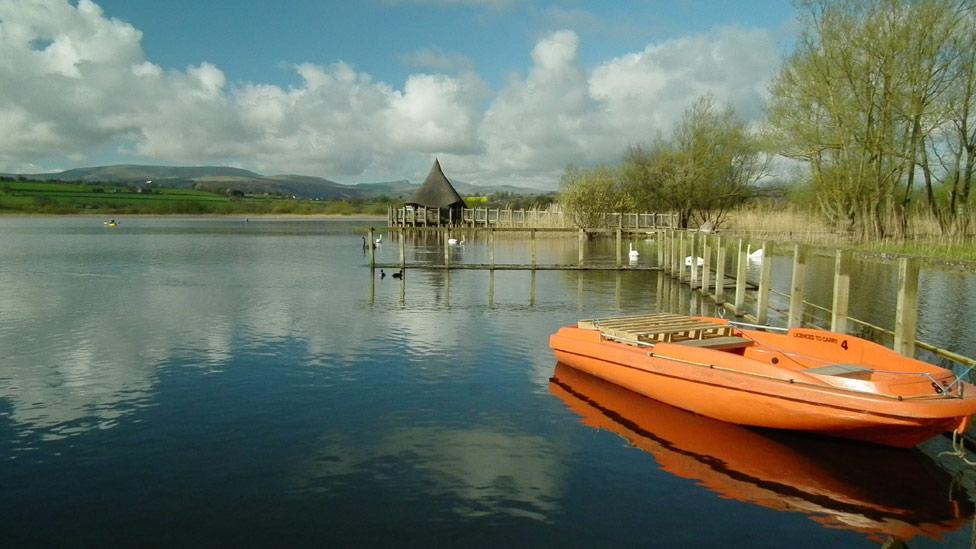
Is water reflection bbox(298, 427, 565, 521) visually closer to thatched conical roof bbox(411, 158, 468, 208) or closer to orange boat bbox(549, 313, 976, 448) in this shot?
orange boat bbox(549, 313, 976, 448)

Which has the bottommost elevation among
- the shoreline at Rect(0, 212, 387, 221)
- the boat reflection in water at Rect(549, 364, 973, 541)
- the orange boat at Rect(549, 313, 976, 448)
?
the boat reflection in water at Rect(549, 364, 973, 541)

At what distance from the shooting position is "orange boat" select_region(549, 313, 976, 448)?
304 inches

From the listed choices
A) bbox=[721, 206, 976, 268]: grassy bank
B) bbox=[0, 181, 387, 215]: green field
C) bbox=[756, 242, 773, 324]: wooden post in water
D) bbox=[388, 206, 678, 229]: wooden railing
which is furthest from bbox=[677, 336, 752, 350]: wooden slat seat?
bbox=[0, 181, 387, 215]: green field

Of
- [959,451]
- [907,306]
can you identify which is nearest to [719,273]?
[907,306]

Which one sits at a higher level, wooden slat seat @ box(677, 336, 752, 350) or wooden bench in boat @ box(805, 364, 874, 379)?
wooden bench in boat @ box(805, 364, 874, 379)

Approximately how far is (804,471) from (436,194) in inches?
2026

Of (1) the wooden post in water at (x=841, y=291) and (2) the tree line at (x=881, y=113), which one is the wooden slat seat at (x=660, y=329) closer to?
(1) the wooden post in water at (x=841, y=291)

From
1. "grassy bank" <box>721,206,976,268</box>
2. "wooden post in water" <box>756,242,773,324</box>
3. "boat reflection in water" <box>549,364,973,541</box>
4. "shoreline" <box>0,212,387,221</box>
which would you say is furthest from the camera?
"shoreline" <box>0,212,387,221</box>

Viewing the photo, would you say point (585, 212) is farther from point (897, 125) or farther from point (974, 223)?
point (974, 223)

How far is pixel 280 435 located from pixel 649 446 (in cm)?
467

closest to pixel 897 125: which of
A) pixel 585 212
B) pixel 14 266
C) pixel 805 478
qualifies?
pixel 585 212

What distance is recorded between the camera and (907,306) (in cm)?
930

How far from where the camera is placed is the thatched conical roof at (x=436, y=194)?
57.3 meters

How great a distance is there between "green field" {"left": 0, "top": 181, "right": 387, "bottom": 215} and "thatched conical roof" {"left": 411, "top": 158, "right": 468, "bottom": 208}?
61.2 meters
